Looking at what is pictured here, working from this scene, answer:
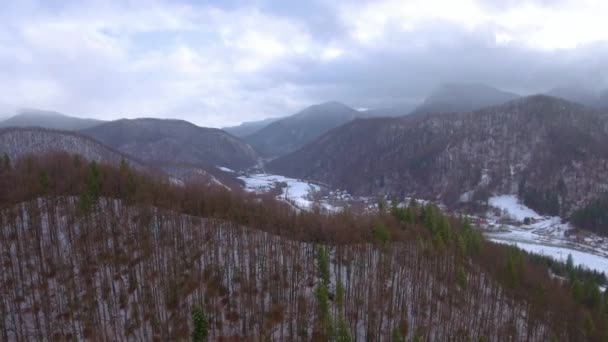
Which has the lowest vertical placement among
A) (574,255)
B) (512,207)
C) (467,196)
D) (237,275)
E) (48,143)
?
(574,255)

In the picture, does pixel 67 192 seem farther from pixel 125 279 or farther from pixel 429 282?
pixel 429 282

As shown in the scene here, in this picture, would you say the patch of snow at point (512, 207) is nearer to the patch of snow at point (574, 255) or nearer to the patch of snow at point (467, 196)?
the patch of snow at point (467, 196)

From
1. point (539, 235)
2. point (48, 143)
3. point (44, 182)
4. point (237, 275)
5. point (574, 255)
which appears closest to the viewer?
point (237, 275)

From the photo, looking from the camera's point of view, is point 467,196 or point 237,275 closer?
point 237,275

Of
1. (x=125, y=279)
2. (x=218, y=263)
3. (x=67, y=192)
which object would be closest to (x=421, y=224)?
(x=218, y=263)

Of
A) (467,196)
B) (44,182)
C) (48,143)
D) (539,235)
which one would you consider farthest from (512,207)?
(48,143)

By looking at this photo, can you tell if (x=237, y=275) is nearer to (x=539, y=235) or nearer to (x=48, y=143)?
(x=539, y=235)
